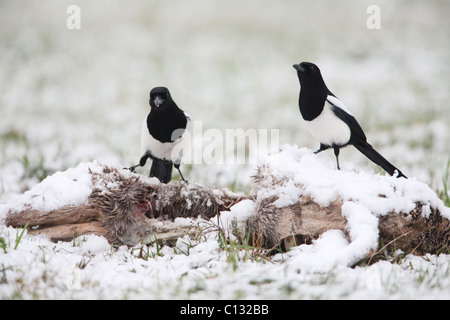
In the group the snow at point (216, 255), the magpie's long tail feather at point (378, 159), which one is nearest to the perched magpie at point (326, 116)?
the magpie's long tail feather at point (378, 159)

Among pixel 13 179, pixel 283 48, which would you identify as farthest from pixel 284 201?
pixel 283 48

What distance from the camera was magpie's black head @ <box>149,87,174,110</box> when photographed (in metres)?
3.56

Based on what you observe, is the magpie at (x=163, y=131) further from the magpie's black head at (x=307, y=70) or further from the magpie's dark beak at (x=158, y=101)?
the magpie's black head at (x=307, y=70)

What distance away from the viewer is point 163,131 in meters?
3.77

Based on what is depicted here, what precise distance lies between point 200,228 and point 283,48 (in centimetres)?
930

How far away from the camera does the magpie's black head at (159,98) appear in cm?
356

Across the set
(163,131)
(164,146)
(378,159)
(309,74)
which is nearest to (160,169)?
(164,146)

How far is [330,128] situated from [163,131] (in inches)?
48.7

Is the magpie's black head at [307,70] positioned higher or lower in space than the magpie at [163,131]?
higher

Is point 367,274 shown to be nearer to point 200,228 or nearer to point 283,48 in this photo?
point 200,228

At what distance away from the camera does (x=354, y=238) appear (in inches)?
109

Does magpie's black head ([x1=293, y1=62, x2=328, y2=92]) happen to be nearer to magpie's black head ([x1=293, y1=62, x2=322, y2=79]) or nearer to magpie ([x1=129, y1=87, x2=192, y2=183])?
magpie's black head ([x1=293, y1=62, x2=322, y2=79])

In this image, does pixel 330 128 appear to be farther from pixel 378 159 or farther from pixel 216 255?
pixel 216 255
